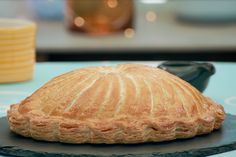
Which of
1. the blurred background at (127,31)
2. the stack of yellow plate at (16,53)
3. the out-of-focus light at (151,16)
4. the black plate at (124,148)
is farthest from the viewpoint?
the out-of-focus light at (151,16)

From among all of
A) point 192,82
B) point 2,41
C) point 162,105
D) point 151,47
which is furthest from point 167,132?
point 151,47

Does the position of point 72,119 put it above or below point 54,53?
above

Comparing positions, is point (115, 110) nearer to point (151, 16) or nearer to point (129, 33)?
point (129, 33)

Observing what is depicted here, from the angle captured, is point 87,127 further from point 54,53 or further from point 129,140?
point 54,53

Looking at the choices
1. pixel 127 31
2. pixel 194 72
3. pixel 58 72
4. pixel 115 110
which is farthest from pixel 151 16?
pixel 115 110

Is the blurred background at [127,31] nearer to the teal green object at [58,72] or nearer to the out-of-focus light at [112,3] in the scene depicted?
the out-of-focus light at [112,3]

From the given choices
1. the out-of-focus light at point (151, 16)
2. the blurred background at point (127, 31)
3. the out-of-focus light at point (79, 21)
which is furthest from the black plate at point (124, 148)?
the out-of-focus light at point (151, 16)
